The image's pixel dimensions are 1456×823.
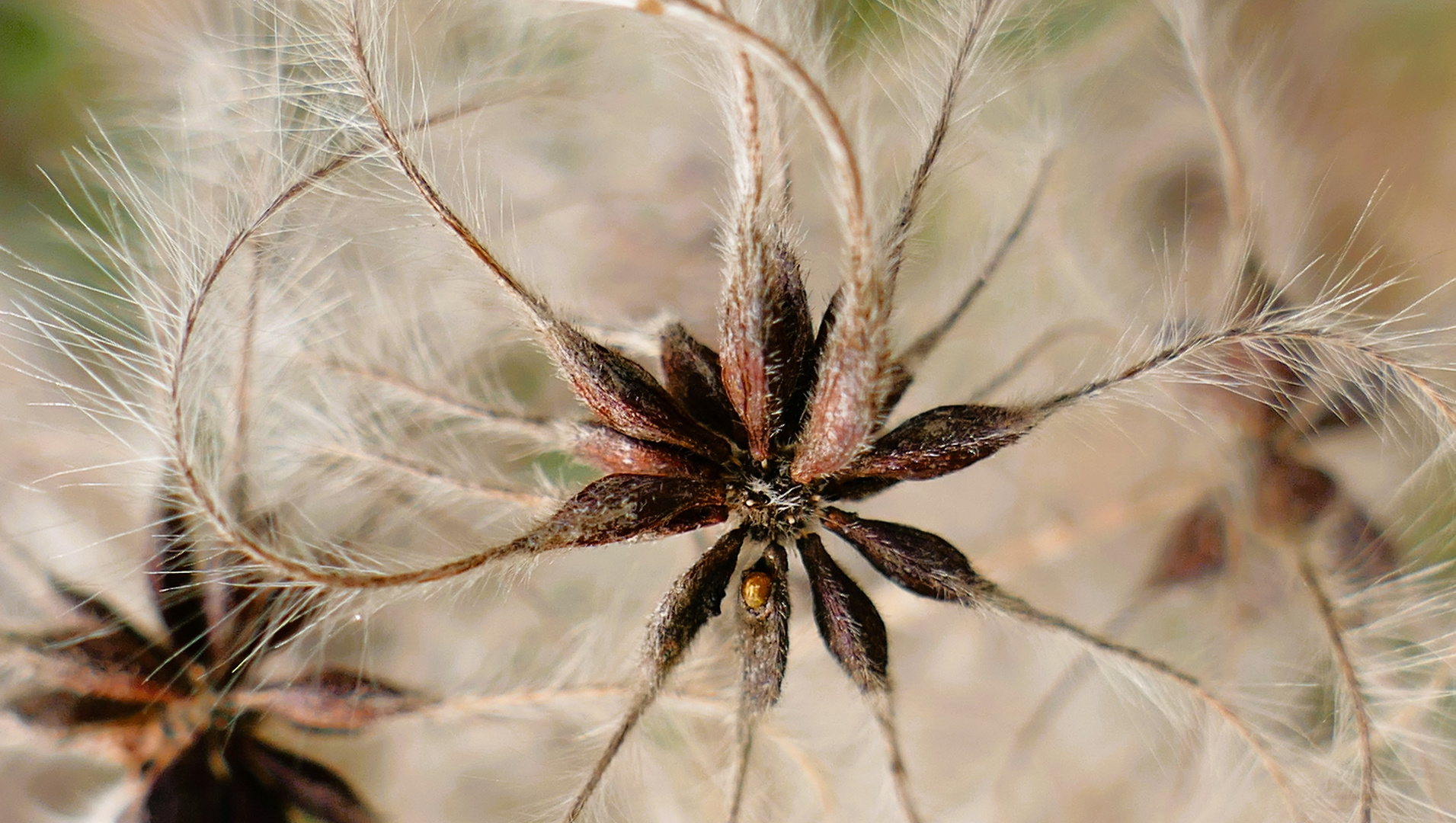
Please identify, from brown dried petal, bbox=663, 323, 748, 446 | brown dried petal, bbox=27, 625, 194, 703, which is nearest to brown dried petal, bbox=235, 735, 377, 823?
brown dried petal, bbox=27, 625, 194, 703

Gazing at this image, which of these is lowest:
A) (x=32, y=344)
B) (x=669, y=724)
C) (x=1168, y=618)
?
(x=669, y=724)

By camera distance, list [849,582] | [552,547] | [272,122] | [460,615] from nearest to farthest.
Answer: [552,547]
[849,582]
[272,122]
[460,615]

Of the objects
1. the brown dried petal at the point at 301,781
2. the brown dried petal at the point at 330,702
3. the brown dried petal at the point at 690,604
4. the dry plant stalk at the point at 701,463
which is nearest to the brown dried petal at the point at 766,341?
the dry plant stalk at the point at 701,463

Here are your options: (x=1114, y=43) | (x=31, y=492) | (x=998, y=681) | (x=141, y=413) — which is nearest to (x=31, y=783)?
(x=31, y=492)

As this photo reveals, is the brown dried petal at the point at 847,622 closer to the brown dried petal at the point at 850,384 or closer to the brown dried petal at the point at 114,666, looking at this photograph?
the brown dried petal at the point at 850,384

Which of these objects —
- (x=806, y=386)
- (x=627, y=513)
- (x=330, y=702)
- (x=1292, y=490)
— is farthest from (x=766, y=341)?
(x=1292, y=490)

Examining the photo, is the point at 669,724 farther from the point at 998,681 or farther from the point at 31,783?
the point at 31,783

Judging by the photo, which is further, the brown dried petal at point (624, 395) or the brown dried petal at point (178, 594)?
the brown dried petal at point (178, 594)
